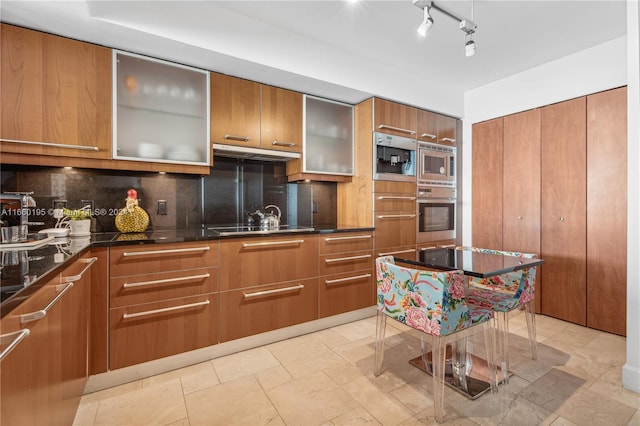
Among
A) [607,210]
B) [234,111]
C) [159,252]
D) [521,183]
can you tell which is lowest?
[159,252]

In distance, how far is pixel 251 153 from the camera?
2.77m

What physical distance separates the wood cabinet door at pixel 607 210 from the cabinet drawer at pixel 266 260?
2551 millimetres

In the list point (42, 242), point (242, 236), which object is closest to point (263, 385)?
point (242, 236)

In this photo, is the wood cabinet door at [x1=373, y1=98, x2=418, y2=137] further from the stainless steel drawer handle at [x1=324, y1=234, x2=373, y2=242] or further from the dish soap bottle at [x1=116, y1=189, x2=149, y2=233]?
the dish soap bottle at [x1=116, y1=189, x2=149, y2=233]

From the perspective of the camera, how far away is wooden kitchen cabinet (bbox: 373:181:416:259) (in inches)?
123

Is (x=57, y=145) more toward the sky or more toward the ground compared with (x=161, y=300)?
more toward the sky

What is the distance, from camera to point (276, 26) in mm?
2443

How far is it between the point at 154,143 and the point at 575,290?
393 centimetres

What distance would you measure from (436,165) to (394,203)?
84cm

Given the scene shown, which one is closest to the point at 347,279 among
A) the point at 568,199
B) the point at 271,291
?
the point at 271,291

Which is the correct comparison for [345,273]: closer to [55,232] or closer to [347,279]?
[347,279]

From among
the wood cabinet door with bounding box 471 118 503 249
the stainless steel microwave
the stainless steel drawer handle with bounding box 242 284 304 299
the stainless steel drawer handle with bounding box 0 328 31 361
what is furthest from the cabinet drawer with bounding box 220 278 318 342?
the wood cabinet door with bounding box 471 118 503 249

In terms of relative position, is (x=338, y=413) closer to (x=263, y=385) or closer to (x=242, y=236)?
(x=263, y=385)

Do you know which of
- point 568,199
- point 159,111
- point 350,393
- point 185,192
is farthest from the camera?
point 568,199
